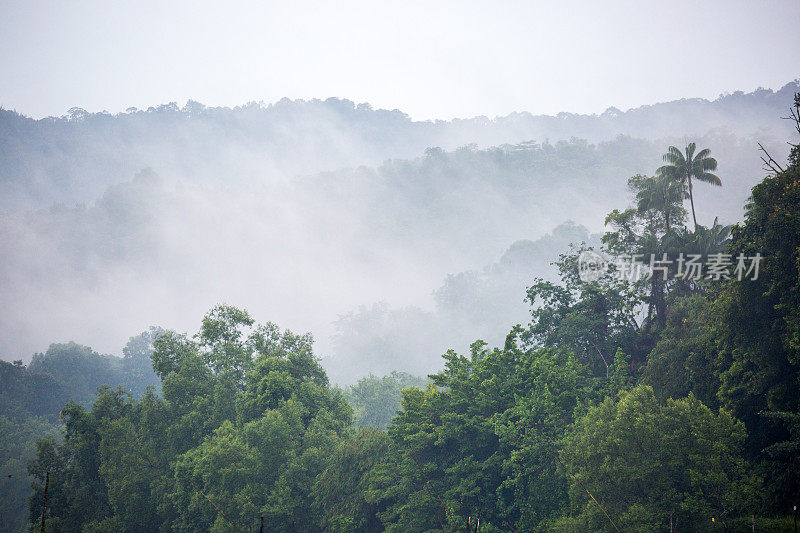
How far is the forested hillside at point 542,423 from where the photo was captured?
19422mm

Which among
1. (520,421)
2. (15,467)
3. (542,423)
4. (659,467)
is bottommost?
(15,467)

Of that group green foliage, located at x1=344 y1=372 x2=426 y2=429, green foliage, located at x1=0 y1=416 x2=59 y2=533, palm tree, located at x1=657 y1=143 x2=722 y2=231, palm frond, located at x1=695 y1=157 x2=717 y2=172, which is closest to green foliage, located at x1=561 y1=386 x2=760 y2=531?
palm tree, located at x1=657 y1=143 x2=722 y2=231

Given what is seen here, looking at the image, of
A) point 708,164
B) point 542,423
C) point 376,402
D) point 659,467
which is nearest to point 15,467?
point 376,402

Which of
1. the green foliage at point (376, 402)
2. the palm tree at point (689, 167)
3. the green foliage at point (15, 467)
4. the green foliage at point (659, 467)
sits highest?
the palm tree at point (689, 167)

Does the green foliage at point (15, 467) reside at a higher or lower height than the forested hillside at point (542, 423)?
lower

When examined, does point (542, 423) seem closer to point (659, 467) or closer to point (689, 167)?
point (659, 467)

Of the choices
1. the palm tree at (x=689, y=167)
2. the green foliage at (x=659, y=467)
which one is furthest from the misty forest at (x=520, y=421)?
the palm tree at (x=689, y=167)

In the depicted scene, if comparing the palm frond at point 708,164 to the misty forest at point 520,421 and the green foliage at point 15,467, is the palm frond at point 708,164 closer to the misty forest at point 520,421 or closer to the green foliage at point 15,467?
the misty forest at point 520,421

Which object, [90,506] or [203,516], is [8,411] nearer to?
[90,506]

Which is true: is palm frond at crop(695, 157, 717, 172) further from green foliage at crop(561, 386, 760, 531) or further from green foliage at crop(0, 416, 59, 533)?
green foliage at crop(0, 416, 59, 533)

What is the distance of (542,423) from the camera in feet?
81.9

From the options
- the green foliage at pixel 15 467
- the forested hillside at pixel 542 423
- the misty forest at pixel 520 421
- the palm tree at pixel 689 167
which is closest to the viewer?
the forested hillside at pixel 542 423

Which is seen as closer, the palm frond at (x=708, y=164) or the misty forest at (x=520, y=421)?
the misty forest at (x=520, y=421)

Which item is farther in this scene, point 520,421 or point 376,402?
point 376,402
